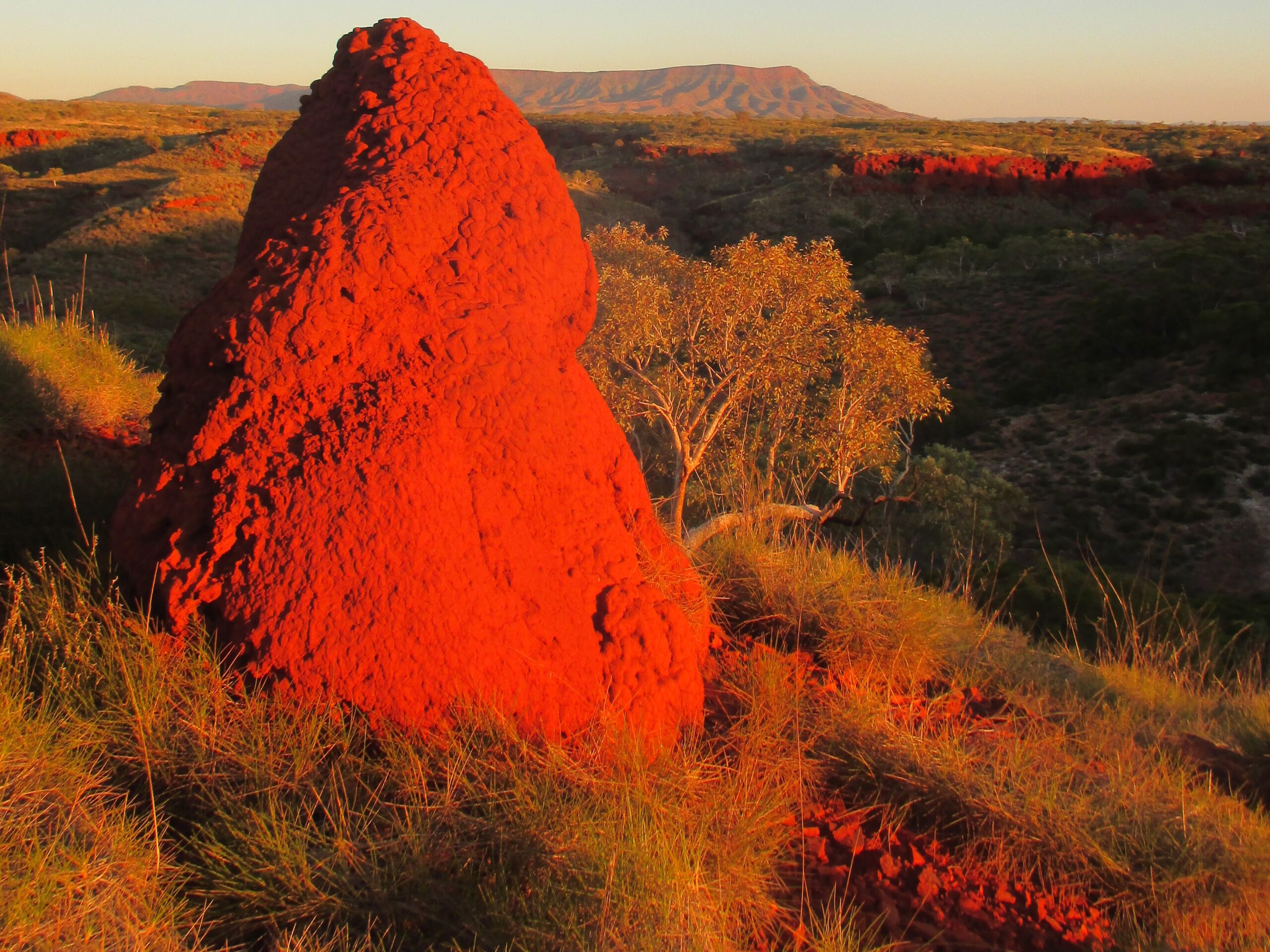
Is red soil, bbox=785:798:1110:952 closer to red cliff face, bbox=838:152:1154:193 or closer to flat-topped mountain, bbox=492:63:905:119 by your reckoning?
red cliff face, bbox=838:152:1154:193

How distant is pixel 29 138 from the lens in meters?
42.0

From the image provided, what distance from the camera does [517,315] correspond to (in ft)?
10.8

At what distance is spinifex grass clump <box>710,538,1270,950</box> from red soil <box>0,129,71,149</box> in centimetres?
4963

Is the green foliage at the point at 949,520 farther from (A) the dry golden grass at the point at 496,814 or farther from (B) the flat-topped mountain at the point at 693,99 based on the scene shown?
(B) the flat-topped mountain at the point at 693,99

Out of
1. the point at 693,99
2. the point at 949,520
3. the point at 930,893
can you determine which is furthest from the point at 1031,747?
the point at 693,99

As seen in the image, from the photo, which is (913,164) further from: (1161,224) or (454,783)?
(454,783)

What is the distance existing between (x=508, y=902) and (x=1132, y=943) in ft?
5.62

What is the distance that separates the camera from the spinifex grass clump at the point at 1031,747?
2648mm

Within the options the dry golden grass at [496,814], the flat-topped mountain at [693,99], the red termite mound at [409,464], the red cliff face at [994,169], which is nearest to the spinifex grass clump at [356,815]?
the dry golden grass at [496,814]

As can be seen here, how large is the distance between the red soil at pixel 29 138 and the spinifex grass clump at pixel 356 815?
4957 cm

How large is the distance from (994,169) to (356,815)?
44.6m

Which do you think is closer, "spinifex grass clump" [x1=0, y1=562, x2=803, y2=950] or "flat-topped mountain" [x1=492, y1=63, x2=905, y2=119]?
"spinifex grass clump" [x1=0, y1=562, x2=803, y2=950]

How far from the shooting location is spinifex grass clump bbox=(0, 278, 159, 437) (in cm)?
550

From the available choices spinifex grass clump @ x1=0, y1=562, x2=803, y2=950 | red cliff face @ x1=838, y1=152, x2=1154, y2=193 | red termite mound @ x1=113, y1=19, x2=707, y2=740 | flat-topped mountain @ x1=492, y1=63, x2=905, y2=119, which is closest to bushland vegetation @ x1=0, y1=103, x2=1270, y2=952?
spinifex grass clump @ x1=0, y1=562, x2=803, y2=950
